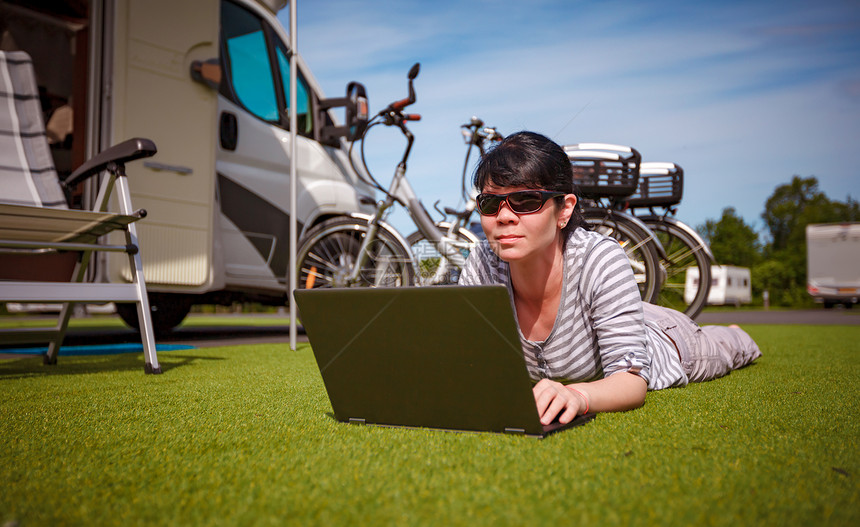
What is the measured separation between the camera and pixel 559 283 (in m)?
1.89

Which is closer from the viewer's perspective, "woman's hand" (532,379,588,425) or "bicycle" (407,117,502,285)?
"woman's hand" (532,379,588,425)

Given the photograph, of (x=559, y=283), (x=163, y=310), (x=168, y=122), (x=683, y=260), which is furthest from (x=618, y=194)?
(x=163, y=310)

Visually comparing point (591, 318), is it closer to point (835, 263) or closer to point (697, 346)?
point (697, 346)

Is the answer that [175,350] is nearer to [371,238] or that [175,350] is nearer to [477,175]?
[371,238]

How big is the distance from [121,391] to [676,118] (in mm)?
3529

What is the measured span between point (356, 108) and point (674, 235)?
112 inches

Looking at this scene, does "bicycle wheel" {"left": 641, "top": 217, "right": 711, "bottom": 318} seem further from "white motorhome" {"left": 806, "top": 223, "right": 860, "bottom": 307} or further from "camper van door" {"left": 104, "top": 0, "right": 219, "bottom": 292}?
"white motorhome" {"left": 806, "top": 223, "right": 860, "bottom": 307}

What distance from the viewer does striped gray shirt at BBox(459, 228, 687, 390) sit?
67.7 inches

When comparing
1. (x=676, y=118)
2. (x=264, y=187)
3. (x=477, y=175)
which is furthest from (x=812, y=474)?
(x=264, y=187)

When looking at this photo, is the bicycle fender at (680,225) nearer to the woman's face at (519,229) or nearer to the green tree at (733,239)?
the woman's face at (519,229)

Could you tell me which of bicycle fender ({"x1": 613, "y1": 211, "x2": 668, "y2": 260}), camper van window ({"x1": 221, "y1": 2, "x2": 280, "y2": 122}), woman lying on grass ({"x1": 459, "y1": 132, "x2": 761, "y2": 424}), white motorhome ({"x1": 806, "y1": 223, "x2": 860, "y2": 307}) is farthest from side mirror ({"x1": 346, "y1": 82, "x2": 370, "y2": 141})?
white motorhome ({"x1": 806, "y1": 223, "x2": 860, "y2": 307})

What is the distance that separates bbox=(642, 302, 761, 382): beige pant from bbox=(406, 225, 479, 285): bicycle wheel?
3.14ft

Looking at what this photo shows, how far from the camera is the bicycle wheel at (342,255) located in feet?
14.6

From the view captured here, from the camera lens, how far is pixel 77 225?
104 inches
